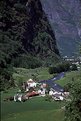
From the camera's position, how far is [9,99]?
11106 cm

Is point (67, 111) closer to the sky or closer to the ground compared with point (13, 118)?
closer to the sky

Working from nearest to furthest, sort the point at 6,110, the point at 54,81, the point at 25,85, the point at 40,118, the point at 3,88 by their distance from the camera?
the point at 40,118
the point at 6,110
the point at 3,88
the point at 25,85
the point at 54,81

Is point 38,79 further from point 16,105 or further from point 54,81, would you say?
point 16,105

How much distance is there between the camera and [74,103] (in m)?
41.0

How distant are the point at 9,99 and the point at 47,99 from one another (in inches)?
425

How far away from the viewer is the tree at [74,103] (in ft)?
132

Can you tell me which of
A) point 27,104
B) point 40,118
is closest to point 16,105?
point 27,104

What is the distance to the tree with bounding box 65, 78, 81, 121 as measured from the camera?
40.2 m

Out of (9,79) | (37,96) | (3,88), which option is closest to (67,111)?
(37,96)

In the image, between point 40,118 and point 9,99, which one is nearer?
point 40,118

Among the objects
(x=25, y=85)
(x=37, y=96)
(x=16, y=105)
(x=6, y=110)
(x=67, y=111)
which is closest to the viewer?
(x=67, y=111)

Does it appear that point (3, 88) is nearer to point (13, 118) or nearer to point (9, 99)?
point (9, 99)

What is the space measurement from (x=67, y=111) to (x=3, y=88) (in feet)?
326

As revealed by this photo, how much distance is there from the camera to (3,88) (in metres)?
139
